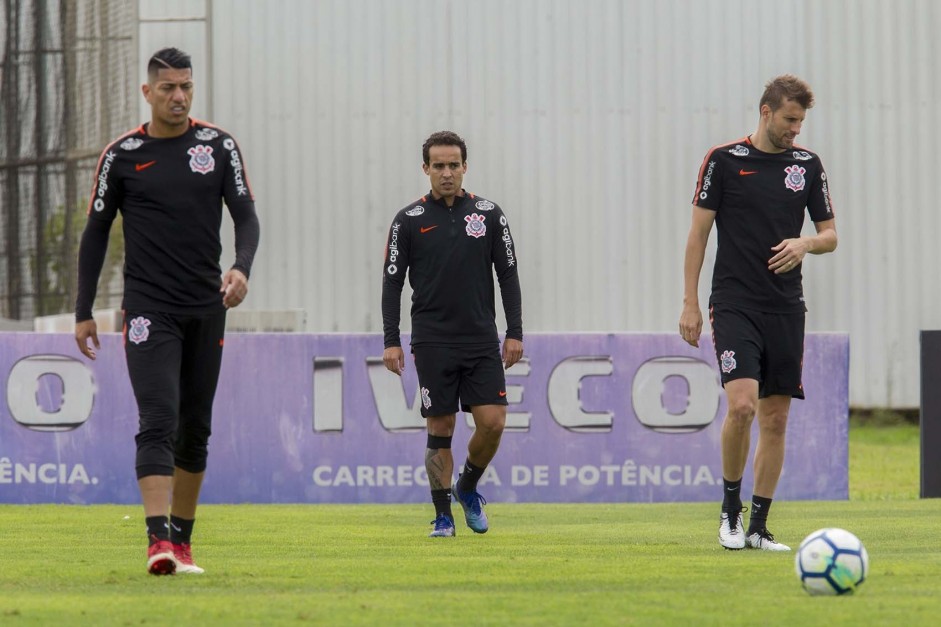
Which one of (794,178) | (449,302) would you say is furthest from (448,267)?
(794,178)

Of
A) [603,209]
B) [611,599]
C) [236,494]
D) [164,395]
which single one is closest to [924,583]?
[611,599]

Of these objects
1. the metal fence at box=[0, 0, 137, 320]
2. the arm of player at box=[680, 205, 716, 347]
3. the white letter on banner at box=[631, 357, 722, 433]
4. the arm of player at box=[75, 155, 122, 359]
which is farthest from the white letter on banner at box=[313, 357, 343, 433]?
the metal fence at box=[0, 0, 137, 320]

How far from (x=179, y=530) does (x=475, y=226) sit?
2804mm

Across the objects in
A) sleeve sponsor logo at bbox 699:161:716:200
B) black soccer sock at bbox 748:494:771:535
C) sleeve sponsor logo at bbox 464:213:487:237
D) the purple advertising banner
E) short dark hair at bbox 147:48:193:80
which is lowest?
the purple advertising banner

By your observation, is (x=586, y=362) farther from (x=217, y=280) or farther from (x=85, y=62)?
(x=85, y=62)

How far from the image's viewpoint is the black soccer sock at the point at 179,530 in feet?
21.1

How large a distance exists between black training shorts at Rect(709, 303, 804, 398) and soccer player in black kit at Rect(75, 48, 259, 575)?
224cm

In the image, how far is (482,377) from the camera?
339 inches

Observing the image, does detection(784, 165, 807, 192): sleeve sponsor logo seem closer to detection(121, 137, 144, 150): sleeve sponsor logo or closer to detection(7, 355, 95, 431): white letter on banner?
detection(121, 137, 144, 150): sleeve sponsor logo

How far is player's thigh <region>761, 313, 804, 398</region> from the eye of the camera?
7.30 meters

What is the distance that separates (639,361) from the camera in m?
12.1

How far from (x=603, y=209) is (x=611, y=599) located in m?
14.5

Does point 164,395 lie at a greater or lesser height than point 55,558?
greater

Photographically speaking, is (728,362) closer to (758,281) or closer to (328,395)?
(758,281)
